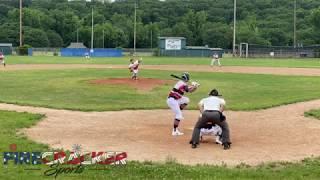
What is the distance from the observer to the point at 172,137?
13.7 m

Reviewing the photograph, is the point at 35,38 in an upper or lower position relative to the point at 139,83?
upper

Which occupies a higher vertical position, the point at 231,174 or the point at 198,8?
the point at 198,8

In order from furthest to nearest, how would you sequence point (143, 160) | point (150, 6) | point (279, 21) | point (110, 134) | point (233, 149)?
point (150, 6) → point (279, 21) → point (110, 134) → point (233, 149) → point (143, 160)

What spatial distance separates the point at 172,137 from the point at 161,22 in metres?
149

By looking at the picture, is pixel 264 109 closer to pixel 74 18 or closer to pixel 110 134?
pixel 110 134

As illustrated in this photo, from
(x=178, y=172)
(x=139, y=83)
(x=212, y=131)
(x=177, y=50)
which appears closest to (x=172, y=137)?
(x=212, y=131)

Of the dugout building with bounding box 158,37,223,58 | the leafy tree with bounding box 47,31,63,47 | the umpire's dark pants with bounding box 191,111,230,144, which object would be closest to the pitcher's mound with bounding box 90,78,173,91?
the umpire's dark pants with bounding box 191,111,230,144

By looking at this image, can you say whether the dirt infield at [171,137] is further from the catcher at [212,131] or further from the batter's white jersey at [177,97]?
the batter's white jersey at [177,97]

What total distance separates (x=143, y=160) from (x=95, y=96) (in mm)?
14204

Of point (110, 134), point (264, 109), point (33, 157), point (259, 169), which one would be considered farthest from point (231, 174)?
point (264, 109)

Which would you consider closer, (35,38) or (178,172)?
(178,172)

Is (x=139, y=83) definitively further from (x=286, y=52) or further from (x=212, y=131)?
(x=286, y=52)

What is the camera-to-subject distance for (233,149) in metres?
12.0

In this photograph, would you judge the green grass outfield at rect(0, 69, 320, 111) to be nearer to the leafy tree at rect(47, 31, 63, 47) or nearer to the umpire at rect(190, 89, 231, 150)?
the umpire at rect(190, 89, 231, 150)
